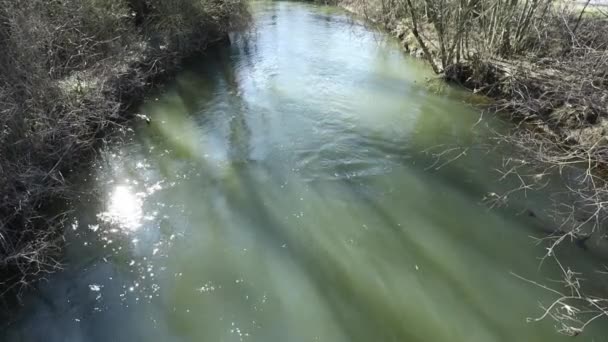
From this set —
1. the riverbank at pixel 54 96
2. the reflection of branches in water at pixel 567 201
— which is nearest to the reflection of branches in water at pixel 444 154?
the reflection of branches in water at pixel 567 201

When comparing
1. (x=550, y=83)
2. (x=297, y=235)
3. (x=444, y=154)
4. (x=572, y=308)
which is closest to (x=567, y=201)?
(x=444, y=154)

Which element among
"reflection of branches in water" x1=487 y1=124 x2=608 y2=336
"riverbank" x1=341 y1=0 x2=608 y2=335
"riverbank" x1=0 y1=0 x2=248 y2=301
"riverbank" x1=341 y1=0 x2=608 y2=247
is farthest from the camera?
"riverbank" x1=341 y1=0 x2=608 y2=247

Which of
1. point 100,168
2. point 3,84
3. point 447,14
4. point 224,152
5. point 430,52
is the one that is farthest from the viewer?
point 430,52

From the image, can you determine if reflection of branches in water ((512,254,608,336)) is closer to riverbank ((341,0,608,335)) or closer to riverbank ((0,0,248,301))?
riverbank ((341,0,608,335))

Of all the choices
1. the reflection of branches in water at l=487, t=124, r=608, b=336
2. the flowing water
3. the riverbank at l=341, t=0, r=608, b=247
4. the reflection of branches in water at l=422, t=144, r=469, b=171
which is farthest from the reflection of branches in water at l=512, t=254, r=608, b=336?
the reflection of branches in water at l=422, t=144, r=469, b=171

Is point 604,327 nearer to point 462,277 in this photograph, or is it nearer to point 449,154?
point 462,277

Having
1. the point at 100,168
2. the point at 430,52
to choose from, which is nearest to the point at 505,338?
the point at 100,168
